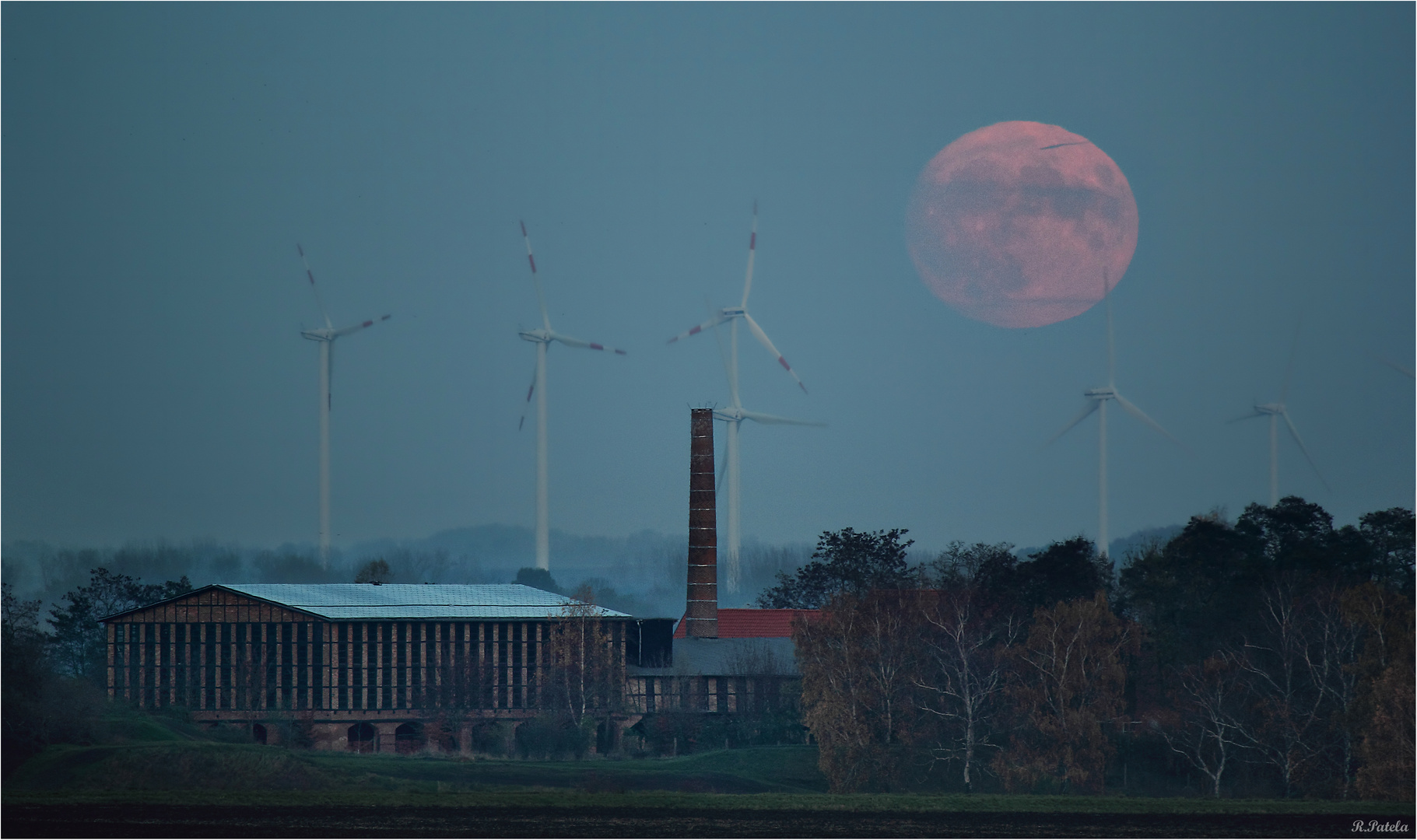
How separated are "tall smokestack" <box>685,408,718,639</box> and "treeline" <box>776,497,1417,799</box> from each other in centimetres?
1823

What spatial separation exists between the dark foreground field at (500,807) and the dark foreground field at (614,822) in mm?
87

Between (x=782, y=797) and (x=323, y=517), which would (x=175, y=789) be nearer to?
(x=782, y=797)

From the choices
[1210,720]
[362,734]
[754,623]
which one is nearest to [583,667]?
[362,734]

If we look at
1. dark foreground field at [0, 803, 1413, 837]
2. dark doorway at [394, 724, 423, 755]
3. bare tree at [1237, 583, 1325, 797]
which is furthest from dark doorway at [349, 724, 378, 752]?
bare tree at [1237, 583, 1325, 797]

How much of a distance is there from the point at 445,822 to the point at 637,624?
3832cm

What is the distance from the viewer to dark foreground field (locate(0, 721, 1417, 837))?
51.7 meters

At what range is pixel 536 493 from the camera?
479 feet

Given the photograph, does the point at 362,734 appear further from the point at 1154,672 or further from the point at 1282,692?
the point at 1282,692

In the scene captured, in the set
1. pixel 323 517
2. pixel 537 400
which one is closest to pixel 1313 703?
pixel 537 400

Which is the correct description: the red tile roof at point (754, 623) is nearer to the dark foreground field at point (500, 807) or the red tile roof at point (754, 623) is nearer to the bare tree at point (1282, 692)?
the dark foreground field at point (500, 807)

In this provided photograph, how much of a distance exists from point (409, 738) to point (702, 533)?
2015 cm

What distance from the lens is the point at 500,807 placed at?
5512 centimetres

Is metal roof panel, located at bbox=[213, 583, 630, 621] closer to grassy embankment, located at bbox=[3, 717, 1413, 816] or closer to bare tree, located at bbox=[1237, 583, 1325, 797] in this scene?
grassy embankment, located at bbox=[3, 717, 1413, 816]

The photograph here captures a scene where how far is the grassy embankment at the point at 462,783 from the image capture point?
56656 millimetres
